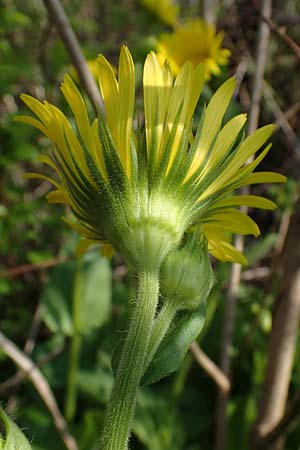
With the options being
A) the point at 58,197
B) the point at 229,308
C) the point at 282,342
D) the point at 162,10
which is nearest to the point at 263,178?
the point at 58,197

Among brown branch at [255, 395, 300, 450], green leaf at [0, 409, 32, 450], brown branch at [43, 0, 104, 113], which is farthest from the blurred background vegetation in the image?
green leaf at [0, 409, 32, 450]

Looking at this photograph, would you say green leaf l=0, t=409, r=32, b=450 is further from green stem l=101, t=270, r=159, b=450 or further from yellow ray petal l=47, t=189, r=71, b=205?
yellow ray petal l=47, t=189, r=71, b=205

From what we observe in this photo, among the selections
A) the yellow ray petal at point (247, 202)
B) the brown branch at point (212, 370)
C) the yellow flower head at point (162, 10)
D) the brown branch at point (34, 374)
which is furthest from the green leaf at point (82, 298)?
the yellow ray petal at point (247, 202)

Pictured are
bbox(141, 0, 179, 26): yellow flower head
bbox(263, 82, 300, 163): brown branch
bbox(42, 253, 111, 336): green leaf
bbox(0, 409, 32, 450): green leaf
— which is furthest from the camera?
bbox(141, 0, 179, 26): yellow flower head

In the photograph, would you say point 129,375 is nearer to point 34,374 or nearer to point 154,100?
point 154,100

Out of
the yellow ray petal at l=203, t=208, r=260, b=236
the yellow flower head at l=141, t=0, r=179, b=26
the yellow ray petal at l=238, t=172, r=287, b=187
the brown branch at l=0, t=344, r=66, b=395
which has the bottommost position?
the brown branch at l=0, t=344, r=66, b=395

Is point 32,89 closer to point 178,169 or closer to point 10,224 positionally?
Answer: point 10,224

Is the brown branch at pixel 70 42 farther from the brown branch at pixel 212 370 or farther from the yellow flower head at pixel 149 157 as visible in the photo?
the brown branch at pixel 212 370

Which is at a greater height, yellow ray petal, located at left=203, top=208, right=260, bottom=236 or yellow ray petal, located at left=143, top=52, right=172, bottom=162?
yellow ray petal, located at left=143, top=52, right=172, bottom=162
